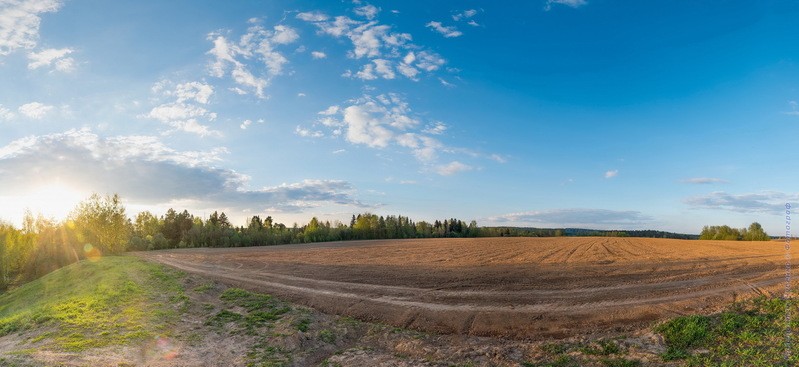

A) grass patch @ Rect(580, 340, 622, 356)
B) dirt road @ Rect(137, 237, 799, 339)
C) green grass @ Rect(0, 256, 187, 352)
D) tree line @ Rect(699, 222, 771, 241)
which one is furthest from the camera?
tree line @ Rect(699, 222, 771, 241)

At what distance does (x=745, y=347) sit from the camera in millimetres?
10719

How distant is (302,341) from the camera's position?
13852 millimetres

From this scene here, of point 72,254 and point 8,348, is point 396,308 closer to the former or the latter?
point 8,348

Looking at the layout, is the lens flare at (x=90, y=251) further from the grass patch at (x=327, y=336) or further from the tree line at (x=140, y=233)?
the grass patch at (x=327, y=336)

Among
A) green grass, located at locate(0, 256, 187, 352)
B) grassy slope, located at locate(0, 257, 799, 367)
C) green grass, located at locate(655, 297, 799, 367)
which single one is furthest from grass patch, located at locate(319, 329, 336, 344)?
green grass, located at locate(655, 297, 799, 367)

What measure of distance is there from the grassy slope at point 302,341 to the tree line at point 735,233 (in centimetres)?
7734

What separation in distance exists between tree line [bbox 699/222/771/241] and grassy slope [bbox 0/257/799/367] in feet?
254

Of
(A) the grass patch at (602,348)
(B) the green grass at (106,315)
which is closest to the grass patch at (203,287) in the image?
(B) the green grass at (106,315)

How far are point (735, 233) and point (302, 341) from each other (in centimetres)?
9370

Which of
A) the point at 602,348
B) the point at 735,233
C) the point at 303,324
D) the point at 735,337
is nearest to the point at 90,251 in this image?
the point at 303,324

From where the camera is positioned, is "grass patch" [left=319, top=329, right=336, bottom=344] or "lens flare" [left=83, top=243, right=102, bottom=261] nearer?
"grass patch" [left=319, top=329, right=336, bottom=344]

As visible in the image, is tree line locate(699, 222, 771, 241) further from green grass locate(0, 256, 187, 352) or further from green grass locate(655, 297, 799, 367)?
green grass locate(0, 256, 187, 352)

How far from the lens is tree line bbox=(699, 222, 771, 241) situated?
7100cm

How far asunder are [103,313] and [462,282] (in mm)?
17230
